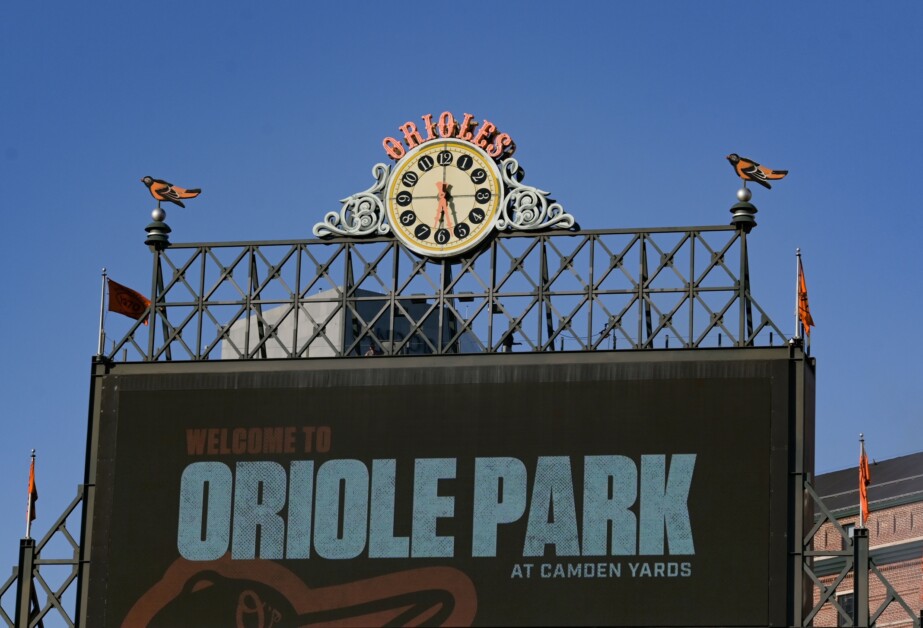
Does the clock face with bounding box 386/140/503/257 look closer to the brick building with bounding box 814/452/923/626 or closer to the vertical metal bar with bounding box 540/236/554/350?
the vertical metal bar with bounding box 540/236/554/350

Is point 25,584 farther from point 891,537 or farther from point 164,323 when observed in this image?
point 891,537

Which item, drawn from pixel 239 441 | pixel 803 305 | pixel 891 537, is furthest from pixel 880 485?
pixel 239 441

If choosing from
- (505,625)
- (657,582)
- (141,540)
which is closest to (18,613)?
(141,540)

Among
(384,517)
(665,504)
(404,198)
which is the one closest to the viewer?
(665,504)

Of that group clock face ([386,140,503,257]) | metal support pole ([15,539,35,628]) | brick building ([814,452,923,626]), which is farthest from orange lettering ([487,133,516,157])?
brick building ([814,452,923,626])

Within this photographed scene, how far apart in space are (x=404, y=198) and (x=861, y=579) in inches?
471

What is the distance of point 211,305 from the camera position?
45.9 meters

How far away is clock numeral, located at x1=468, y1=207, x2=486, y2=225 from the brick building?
99.2ft

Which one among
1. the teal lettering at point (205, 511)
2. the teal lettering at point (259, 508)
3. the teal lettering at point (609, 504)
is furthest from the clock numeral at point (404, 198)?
the teal lettering at point (609, 504)

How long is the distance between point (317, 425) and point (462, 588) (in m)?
4.37

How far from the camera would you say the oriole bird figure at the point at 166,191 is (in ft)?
156

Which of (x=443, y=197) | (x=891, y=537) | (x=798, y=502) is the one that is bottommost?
(x=891, y=537)

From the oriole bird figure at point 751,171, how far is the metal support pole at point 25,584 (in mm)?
15684

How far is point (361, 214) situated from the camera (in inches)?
1807
